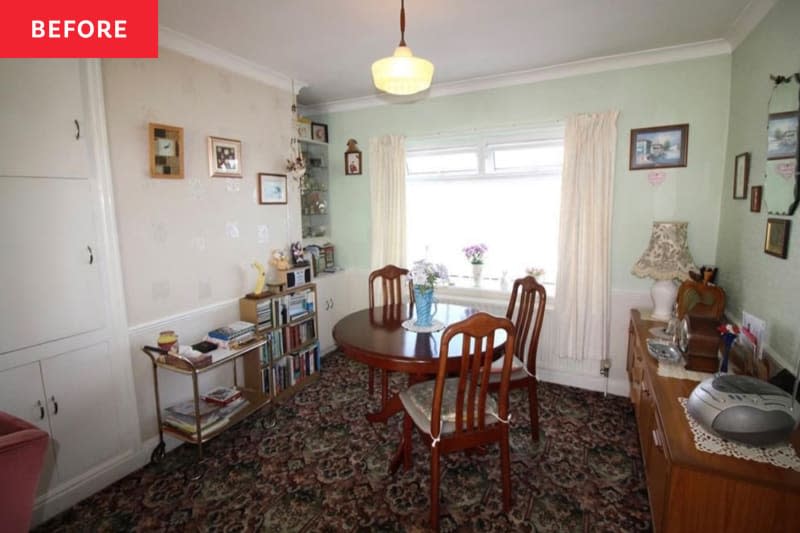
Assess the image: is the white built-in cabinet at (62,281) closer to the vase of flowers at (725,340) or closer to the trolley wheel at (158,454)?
the trolley wheel at (158,454)

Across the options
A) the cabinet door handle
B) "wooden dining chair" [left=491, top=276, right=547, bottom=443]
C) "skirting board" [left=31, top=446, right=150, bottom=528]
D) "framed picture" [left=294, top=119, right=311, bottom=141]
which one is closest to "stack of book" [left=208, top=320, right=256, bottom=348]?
"skirting board" [left=31, top=446, right=150, bottom=528]

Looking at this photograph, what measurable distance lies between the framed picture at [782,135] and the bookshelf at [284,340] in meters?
3.10

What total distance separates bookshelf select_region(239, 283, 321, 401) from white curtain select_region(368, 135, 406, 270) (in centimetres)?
88

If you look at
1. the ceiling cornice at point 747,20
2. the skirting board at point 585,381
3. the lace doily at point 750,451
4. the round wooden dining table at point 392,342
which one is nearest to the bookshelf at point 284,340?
the round wooden dining table at point 392,342

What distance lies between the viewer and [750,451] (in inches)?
52.3

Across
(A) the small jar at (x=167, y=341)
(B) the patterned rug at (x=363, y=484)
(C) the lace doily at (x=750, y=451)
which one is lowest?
(B) the patterned rug at (x=363, y=484)

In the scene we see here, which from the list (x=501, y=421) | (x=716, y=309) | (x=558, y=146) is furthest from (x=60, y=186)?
(x=716, y=309)

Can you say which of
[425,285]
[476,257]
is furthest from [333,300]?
[425,285]

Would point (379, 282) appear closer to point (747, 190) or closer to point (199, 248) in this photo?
point (199, 248)

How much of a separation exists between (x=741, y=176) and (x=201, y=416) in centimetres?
365

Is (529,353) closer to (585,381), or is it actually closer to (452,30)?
(585,381)

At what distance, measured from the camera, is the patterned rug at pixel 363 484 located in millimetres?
1946

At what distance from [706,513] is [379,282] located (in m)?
3.16

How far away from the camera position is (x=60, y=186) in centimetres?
200
